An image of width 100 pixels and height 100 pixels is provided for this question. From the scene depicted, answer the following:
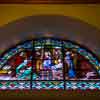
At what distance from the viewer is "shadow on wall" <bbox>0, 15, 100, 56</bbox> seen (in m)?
7.20

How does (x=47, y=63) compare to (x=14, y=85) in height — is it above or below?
above

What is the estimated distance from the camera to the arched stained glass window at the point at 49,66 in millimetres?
7219

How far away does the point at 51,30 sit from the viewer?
24.6 ft

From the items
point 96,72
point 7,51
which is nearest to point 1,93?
point 7,51

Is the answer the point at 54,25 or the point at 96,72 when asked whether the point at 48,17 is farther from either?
the point at 96,72

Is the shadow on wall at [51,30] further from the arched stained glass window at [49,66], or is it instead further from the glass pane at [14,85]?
the glass pane at [14,85]

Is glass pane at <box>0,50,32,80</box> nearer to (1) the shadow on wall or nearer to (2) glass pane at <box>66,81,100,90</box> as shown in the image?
(1) the shadow on wall

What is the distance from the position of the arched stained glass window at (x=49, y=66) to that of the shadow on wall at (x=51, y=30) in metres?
0.15

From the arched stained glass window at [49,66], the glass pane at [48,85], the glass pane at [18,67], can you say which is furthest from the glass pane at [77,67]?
the glass pane at [18,67]

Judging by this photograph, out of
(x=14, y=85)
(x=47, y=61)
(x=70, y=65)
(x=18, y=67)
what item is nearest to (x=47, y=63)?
(x=47, y=61)

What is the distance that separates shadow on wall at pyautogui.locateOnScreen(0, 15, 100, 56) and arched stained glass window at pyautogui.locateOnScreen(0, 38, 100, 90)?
147 mm

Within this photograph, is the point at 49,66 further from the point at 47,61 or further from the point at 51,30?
the point at 51,30

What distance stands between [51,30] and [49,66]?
66 centimetres

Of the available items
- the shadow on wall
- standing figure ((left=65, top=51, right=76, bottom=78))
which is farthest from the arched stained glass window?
the shadow on wall
